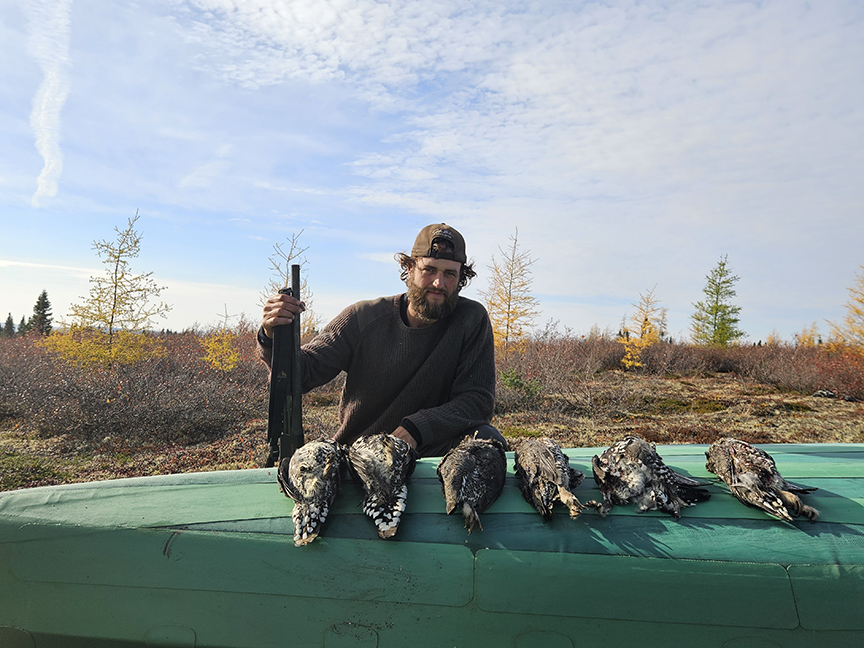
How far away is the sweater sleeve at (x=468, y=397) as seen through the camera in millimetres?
3480

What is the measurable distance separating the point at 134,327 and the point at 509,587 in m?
Answer: 14.0

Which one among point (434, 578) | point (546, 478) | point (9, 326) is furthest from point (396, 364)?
point (9, 326)

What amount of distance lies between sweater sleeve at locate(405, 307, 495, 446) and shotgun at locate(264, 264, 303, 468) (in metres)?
0.72

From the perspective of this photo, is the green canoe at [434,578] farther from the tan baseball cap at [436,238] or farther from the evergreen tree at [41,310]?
the evergreen tree at [41,310]

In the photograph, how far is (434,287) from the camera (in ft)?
12.8

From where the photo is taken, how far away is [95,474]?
6.62m

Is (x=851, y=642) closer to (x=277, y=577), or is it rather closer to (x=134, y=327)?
(x=277, y=577)

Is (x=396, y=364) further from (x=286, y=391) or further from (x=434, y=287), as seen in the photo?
(x=286, y=391)

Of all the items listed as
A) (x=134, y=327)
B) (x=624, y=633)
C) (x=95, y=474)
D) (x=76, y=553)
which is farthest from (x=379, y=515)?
(x=134, y=327)

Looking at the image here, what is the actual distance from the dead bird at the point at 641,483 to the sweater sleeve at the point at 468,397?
106cm

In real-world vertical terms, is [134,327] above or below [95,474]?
above

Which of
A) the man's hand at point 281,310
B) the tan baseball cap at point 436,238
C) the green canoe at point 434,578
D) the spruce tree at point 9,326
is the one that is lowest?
the green canoe at point 434,578

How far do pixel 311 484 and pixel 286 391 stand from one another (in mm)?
1130

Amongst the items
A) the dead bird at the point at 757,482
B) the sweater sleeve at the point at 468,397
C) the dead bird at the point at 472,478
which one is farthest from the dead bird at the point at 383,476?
the dead bird at the point at 757,482
